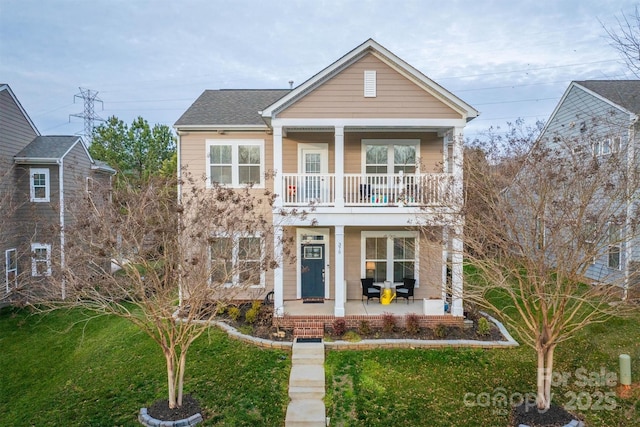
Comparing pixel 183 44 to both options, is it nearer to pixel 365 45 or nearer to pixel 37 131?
pixel 37 131

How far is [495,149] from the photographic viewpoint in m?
9.24

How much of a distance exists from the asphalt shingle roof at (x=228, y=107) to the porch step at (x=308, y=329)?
22.7 feet

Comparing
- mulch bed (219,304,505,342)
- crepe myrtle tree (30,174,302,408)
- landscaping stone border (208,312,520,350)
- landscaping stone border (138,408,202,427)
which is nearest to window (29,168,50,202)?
crepe myrtle tree (30,174,302,408)

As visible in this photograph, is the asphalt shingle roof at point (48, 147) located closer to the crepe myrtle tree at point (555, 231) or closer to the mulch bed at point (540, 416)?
the crepe myrtle tree at point (555, 231)

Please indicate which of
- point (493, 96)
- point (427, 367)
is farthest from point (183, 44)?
point (493, 96)

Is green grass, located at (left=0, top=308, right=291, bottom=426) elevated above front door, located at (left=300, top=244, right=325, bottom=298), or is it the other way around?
front door, located at (left=300, top=244, right=325, bottom=298)

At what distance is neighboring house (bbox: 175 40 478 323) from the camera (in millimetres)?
10750

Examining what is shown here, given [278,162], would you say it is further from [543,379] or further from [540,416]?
[540,416]

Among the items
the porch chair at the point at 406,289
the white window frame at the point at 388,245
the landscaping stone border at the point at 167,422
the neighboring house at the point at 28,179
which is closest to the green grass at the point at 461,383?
the landscaping stone border at the point at 167,422

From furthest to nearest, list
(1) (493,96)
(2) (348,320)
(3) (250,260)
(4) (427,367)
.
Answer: (1) (493,96) → (2) (348,320) → (4) (427,367) → (3) (250,260)

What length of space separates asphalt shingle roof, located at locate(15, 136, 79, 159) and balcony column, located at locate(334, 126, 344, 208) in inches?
478

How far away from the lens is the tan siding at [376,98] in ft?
35.8

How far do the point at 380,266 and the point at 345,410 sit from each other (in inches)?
252

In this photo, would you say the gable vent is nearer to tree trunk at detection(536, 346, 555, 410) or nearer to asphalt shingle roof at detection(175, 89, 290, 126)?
asphalt shingle roof at detection(175, 89, 290, 126)
